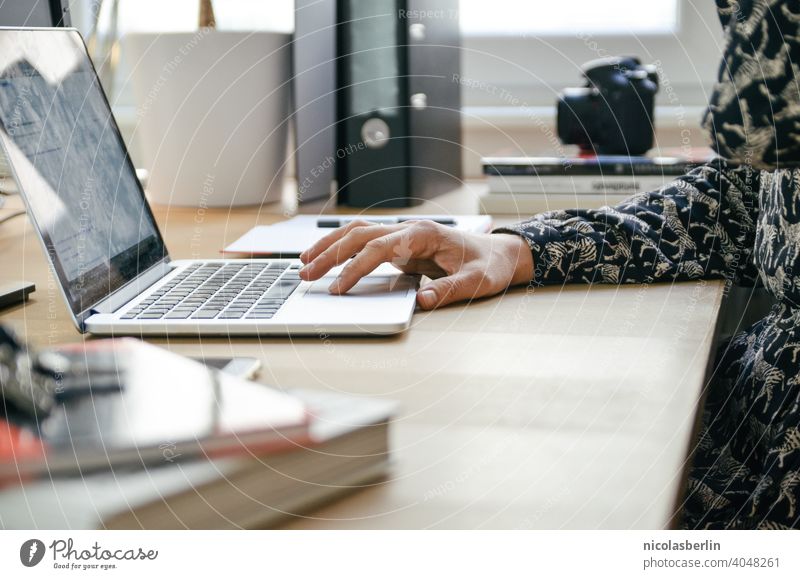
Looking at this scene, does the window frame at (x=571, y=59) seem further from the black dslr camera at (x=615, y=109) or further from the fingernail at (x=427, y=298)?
the fingernail at (x=427, y=298)

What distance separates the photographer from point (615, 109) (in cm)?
107

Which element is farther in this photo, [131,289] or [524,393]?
[131,289]

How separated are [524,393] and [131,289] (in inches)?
12.3

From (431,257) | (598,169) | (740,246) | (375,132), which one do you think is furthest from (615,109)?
(431,257)

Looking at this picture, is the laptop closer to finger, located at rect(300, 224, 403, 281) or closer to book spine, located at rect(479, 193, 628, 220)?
finger, located at rect(300, 224, 403, 281)

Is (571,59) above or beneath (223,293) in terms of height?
above

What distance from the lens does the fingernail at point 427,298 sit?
61cm

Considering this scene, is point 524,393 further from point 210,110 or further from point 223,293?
point 210,110

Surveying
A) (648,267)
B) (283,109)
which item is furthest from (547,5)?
(648,267)

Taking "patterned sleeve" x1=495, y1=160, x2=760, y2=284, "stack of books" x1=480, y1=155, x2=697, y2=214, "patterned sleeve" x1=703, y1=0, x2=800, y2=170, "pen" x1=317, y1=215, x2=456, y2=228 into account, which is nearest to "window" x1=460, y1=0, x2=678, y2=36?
"stack of books" x1=480, y1=155, x2=697, y2=214

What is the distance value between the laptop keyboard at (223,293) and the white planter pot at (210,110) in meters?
0.34

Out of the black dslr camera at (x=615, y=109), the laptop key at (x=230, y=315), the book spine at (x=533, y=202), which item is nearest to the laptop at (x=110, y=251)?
the laptop key at (x=230, y=315)
